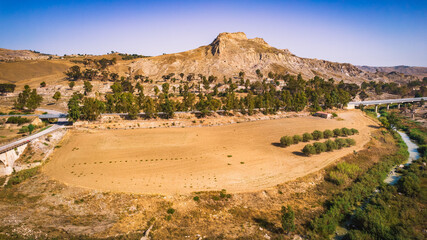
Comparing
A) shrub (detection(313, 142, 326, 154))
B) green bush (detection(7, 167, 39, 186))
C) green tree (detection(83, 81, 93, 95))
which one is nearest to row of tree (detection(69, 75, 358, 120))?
green tree (detection(83, 81, 93, 95))

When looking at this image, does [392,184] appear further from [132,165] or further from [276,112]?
[276,112]

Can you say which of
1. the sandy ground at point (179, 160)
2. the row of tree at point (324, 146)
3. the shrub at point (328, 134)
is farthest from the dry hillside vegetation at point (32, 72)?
the shrub at point (328, 134)

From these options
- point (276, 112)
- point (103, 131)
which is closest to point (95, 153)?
point (103, 131)

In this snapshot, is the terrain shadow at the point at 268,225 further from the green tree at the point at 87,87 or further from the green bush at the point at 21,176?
the green tree at the point at 87,87

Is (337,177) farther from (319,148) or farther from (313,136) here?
(313,136)

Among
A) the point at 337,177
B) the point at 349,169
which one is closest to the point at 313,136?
the point at 349,169

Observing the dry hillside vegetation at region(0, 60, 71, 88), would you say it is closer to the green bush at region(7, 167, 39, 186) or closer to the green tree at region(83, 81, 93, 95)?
the green tree at region(83, 81, 93, 95)
